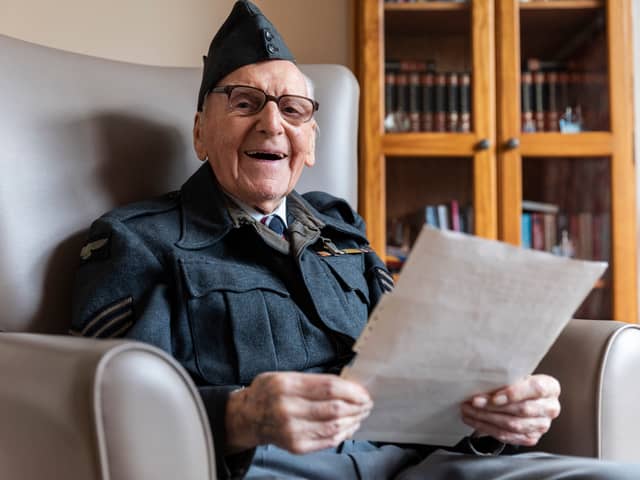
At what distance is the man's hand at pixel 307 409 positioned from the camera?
82 cm

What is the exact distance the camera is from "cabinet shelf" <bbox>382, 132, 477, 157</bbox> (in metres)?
2.17

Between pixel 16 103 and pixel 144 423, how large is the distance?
76 cm

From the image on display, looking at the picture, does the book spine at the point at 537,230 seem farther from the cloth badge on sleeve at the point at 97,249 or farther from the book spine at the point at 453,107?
the cloth badge on sleeve at the point at 97,249

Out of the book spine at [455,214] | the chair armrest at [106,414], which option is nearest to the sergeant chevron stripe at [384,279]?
the chair armrest at [106,414]

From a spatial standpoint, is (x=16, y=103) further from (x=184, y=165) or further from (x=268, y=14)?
(x=268, y=14)

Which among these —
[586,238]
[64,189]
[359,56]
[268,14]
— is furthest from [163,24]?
[586,238]

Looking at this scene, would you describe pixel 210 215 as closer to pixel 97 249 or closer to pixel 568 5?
pixel 97 249

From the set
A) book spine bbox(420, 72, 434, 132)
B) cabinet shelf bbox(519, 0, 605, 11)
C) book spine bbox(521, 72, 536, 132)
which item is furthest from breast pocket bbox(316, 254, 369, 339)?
cabinet shelf bbox(519, 0, 605, 11)

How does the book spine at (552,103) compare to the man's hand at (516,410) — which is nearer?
the man's hand at (516,410)

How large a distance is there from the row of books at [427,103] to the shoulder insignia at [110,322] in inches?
49.0

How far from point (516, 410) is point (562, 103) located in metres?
1.46

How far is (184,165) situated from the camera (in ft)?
4.79

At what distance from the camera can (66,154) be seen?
4.27 feet

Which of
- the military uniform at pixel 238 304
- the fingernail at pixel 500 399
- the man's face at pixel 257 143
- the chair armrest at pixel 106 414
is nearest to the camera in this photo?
the chair armrest at pixel 106 414
